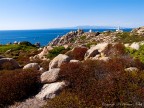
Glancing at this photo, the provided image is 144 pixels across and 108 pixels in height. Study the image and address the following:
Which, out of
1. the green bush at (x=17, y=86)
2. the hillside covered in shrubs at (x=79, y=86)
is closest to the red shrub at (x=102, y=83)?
the hillside covered in shrubs at (x=79, y=86)

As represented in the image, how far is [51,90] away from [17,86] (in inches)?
97.0

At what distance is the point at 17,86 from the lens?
18422 millimetres

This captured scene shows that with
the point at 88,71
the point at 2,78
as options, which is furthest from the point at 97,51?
the point at 2,78

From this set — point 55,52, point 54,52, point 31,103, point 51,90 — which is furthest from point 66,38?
point 31,103

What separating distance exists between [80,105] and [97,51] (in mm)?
16208

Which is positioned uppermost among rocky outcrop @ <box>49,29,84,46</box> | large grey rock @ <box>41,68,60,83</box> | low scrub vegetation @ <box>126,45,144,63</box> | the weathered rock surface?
low scrub vegetation @ <box>126,45,144,63</box>

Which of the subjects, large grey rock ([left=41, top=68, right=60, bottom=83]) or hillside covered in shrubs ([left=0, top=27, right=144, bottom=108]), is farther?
large grey rock ([left=41, top=68, right=60, bottom=83])

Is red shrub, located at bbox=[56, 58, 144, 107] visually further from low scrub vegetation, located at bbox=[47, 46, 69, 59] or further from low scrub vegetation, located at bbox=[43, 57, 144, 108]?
low scrub vegetation, located at bbox=[47, 46, 69, 59]

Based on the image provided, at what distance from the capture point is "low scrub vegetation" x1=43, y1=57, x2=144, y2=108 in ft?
43.4

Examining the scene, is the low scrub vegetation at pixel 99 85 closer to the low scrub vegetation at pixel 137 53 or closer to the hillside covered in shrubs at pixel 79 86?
the hillside covered in shrubs at pixel 79 86

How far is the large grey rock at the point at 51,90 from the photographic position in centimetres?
1720

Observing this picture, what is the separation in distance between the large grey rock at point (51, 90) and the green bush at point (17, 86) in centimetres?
104

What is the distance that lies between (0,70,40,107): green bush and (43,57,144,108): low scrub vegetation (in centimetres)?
199

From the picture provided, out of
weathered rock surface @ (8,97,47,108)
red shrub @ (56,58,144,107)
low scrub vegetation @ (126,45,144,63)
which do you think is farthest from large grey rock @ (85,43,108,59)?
weathered rock surface @ (8,97,47,108)
